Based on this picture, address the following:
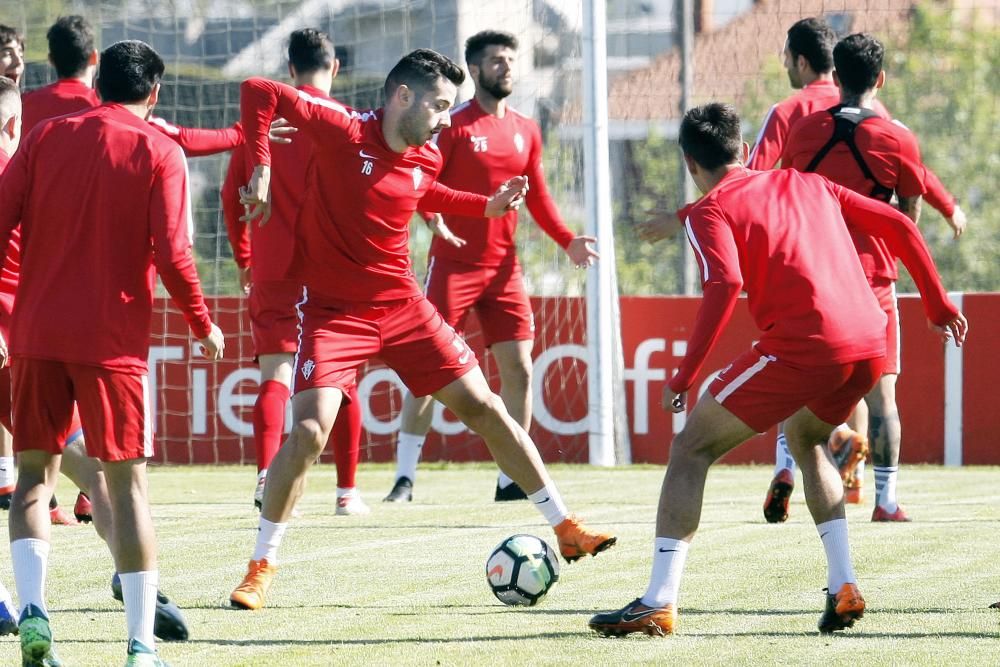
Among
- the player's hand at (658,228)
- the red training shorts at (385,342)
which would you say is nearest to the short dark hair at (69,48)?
the red training shorts at (385,342)

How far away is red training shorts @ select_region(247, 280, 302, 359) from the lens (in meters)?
Result: 9.42

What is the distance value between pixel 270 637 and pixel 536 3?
977cm

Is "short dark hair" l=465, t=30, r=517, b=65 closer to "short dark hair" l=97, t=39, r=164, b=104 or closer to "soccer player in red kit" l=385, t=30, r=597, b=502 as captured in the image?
"soccer player in red kit" l=385, t=30, r=597, b=502

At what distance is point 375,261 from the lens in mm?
6918

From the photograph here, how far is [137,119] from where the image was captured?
208 inches

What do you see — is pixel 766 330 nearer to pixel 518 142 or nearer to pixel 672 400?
pixel 672 400

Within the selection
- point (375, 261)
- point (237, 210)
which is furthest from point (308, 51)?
point (375, 261)

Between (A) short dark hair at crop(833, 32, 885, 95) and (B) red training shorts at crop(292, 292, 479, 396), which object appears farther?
(A) short dark hair at crop(833, 32, 885, 95)

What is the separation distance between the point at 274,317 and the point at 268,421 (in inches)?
25.8

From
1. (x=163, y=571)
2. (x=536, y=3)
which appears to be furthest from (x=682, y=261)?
(x=163, y=571)

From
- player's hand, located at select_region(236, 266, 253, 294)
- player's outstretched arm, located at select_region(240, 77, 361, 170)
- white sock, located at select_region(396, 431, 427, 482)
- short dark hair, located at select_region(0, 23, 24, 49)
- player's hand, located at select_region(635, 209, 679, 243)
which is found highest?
short dark hair, located at select_region(0, 23, 24, 49)

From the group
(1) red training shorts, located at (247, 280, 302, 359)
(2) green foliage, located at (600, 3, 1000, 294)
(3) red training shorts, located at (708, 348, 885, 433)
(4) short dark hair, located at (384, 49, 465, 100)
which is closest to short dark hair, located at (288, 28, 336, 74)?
(1) red training shorts, located at (247, 280, 302, 359)

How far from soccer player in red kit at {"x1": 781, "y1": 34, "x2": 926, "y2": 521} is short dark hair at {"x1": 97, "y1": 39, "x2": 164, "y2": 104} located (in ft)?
14.1

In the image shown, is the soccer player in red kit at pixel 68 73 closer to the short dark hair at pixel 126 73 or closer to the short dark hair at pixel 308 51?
the short dark hair at pixel 308 51
